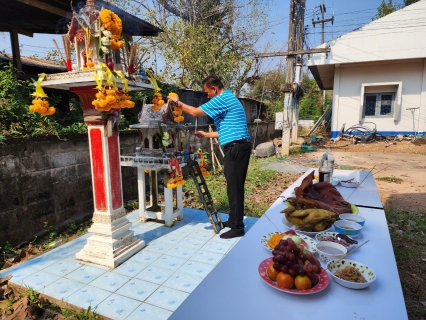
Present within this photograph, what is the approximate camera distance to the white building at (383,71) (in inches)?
449

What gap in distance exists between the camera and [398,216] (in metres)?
4.43

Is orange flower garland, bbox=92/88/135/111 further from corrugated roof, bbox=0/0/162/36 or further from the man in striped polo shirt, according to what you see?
corrugated roof, bbox=0/0/162/36

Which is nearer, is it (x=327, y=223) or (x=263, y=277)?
(x=263, y=277)

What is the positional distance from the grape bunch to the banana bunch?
55cm

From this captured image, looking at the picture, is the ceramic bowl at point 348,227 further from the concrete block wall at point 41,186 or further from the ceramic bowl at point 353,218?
the concrete block wall at point 41,186

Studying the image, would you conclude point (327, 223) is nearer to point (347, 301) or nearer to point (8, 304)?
point (347, 301)

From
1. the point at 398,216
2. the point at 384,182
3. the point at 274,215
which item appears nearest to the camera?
the point at 274,215

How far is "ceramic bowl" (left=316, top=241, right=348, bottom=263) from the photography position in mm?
1453

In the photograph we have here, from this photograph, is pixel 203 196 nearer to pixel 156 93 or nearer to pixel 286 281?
pixel 156 93

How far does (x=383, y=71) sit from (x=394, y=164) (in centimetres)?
615

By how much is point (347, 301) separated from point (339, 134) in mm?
13830

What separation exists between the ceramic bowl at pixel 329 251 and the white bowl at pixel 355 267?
0.17ft

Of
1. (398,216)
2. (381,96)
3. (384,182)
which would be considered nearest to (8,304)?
(398,216)

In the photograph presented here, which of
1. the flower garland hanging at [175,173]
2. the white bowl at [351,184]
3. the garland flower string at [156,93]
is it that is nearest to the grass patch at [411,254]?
the white bowl at [351,184]
